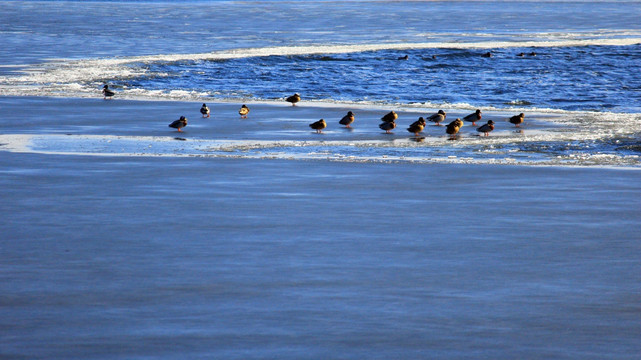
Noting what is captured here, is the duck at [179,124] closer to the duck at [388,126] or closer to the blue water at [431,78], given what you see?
the duck at [388,126]

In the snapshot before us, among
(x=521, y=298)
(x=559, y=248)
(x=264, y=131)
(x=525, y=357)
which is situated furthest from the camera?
(x=264, y=131)

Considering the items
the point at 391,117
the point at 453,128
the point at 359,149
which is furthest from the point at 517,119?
the point at 359,149

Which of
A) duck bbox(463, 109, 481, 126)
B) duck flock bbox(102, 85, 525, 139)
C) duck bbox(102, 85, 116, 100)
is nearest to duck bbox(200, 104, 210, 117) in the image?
duck flock bbox(102, 85, 525, 139)

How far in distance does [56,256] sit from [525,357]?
4468 millimetres

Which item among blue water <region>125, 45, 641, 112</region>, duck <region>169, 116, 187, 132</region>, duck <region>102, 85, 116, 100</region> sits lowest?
blue water <region>125, 45, 641, 112</region>

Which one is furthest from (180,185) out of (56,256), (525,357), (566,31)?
(566,31)

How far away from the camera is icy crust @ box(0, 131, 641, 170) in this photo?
14.9 m

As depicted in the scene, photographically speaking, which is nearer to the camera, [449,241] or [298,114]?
[449,241]

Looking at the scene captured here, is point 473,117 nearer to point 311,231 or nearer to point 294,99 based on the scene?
point 294,99

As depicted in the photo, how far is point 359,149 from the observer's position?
16000 millimetres

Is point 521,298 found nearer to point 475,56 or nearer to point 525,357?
point 525,357

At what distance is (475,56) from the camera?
1642 inches

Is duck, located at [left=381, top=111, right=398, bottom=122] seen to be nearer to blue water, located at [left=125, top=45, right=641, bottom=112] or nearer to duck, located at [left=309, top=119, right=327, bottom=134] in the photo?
duck, located at [left=309, top=119, right=327, bottom=134]

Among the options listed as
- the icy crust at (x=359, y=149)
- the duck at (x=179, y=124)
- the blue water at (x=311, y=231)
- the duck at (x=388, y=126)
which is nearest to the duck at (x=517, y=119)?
the blue water at (x=311, y=231)
